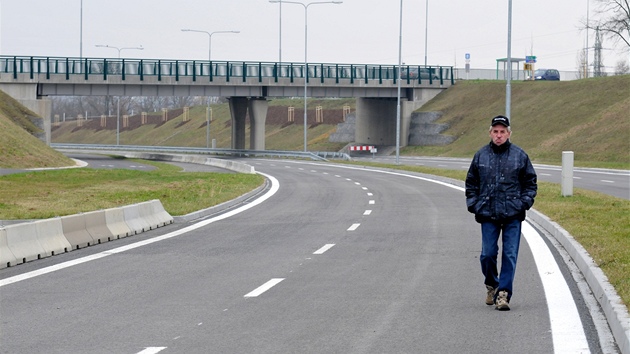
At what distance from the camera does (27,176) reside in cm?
4503

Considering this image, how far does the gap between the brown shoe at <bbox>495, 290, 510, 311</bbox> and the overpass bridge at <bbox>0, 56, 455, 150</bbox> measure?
6666 centimetres

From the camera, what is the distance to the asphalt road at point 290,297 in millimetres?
8977

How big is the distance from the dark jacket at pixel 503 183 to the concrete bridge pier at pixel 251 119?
251 feet

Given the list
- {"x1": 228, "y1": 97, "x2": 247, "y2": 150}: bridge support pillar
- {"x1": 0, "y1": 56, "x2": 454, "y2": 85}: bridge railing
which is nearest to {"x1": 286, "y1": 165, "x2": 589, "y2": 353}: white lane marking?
{"x1": 0, "y1": 56, "x2": 454, "y2": 85}: bridge railing

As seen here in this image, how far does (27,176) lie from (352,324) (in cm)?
3741

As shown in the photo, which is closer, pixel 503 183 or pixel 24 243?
pixel 503 183

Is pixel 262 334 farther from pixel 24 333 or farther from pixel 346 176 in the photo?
pixel 346 176

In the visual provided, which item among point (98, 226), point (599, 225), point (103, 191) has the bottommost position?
point (103, 191)

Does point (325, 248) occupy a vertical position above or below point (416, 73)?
below

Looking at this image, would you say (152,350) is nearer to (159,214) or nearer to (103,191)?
(159,214)

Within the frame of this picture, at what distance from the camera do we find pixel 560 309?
419 inches

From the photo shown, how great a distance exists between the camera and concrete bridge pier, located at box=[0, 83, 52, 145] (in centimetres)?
7612

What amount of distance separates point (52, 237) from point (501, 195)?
861 centimetres

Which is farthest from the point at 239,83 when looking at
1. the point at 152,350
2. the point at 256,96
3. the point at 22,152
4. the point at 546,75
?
the point at 152,350
